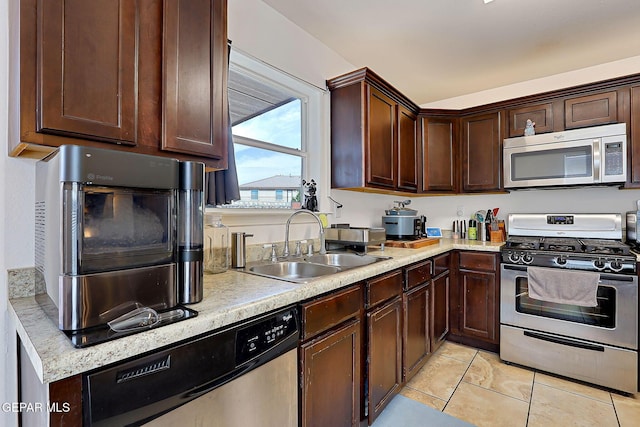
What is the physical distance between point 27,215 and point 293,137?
1.67 m

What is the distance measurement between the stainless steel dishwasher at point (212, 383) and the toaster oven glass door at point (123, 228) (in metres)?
0.28

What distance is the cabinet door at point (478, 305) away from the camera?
8.54 feet

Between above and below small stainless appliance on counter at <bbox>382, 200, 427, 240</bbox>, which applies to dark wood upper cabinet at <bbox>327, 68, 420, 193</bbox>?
above

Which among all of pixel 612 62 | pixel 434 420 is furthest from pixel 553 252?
pixel 612 62

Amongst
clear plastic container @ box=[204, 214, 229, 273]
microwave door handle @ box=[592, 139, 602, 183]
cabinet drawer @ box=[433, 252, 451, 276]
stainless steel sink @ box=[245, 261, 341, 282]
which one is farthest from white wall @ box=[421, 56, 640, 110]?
clear plastic container @ box=[204, 214, 229, 273]

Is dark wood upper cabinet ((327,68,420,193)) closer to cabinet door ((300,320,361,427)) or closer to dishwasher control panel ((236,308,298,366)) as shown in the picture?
cabinet door ((300,320,361,427))

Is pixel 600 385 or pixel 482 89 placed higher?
pixel 482 89

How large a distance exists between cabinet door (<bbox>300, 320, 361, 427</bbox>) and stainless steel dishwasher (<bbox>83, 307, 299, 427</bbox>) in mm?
79

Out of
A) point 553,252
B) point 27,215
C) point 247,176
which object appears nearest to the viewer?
point 27,215

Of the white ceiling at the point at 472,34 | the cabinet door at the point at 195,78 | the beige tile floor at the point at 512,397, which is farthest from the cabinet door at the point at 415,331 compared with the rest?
the white ceiling at the point at 472,34

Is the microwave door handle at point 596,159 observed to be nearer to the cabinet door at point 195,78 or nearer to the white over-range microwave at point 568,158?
the white over-range microwave at point 568,158

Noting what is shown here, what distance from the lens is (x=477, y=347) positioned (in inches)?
108

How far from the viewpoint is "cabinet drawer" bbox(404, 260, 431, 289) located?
2.04 metres

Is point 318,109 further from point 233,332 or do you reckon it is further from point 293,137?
point 233,332
